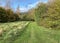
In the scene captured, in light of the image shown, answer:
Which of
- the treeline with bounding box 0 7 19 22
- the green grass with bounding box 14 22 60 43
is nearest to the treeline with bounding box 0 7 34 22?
the treeline with bounding box 0 7 19 22

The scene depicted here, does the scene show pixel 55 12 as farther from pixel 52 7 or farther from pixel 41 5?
pixel 41 5

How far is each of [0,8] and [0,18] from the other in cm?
198

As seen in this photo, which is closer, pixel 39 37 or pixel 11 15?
pixel 39 37

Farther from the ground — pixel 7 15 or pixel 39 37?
pixel 39 37

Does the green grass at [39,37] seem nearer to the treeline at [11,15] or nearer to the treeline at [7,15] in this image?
the treeline at [11,15]

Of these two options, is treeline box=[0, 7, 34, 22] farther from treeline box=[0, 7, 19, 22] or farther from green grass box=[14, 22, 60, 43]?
green grass box=[14, 22, 60, 43]

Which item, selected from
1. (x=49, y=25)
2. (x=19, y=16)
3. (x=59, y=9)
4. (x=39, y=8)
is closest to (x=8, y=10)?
(x=19, y=16)

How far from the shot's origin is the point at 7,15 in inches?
1410

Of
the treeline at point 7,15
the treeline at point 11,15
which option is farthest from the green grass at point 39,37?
the treeline at point 7,15

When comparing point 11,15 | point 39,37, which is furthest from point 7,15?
point 39,37

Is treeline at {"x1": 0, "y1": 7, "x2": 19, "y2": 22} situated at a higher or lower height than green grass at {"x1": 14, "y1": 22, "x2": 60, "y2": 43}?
lower

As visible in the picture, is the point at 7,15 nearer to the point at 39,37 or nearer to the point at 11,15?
the point at 11,15

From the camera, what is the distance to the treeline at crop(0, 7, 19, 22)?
1311 inches

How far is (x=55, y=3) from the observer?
17484 mm
